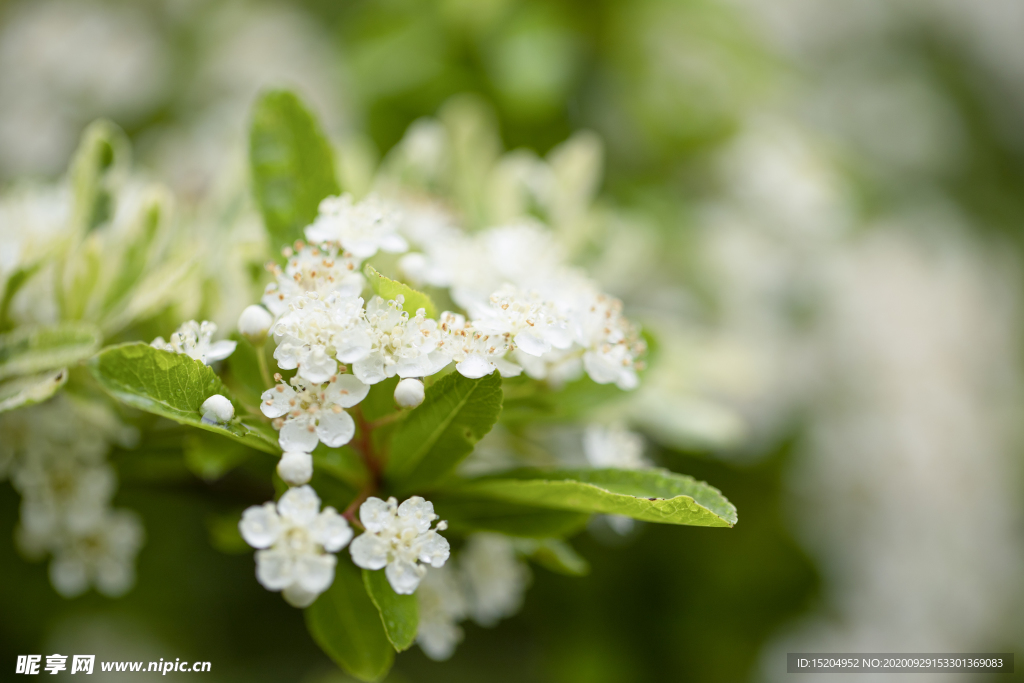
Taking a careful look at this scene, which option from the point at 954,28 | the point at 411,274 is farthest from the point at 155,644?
the point at 954,28

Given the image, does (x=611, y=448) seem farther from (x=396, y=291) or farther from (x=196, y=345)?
(x=196, y=345)

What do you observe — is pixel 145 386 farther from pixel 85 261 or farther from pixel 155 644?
pixel 155 644

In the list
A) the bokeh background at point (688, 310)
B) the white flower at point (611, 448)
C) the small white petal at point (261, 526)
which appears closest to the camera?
the small white petal at point (261, 526)

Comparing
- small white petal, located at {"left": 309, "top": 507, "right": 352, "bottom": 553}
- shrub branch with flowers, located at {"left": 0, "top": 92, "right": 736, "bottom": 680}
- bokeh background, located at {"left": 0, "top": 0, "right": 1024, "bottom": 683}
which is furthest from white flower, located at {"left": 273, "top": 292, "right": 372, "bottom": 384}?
bokeh background, located at {"left": 0, "top": 0, "right": 1024, "bottom": 683}

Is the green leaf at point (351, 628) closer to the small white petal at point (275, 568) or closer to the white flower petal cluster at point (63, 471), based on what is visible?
the small white petal at point (275, 568)

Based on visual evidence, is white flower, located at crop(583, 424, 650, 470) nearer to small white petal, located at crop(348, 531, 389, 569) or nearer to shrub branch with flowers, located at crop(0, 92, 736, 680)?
shrub branch with flowers, located at crop(0, 92, 736, 680)

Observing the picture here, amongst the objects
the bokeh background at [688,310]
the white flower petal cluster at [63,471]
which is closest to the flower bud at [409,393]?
the white flower petal cluster at [63,471]

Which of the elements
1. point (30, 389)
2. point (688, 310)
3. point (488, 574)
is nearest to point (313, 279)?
point (30, 389)
